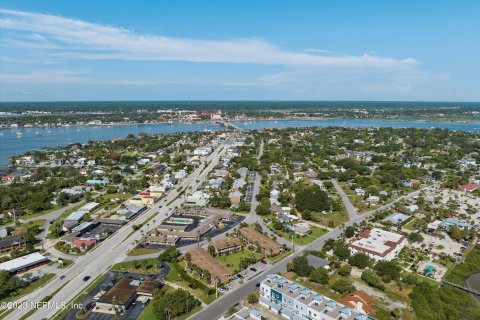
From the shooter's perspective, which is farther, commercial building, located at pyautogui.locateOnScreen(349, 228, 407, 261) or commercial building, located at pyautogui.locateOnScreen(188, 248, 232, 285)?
commercial building, located at pyautogui.locateOnScreen(349, 228, 407, 261)

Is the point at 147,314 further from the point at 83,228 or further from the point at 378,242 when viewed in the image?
the point at 378,242

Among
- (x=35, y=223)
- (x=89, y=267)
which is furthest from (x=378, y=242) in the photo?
(x=35, y=223)

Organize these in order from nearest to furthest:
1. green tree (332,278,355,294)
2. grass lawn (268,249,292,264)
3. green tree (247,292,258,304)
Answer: green tree (247,292,258,304) → green tree (332,278,355,294) → grass lawn (268,249,292,264)

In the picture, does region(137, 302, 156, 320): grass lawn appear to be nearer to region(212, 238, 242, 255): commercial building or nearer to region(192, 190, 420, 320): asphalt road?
region(192, 190, 420, 320): asphalt road

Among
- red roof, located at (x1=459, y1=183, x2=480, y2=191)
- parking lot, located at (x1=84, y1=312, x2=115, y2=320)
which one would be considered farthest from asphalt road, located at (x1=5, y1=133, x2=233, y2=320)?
red roof, located at (x1=459, y1=183, x2=480, y2=191)

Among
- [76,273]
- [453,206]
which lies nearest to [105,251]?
[76,273]

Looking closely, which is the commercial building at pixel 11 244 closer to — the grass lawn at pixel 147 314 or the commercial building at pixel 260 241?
the grass lawn at pixel 147 314

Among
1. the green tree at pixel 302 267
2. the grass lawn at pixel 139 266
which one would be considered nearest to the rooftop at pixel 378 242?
the green tree at pixel 302 267
